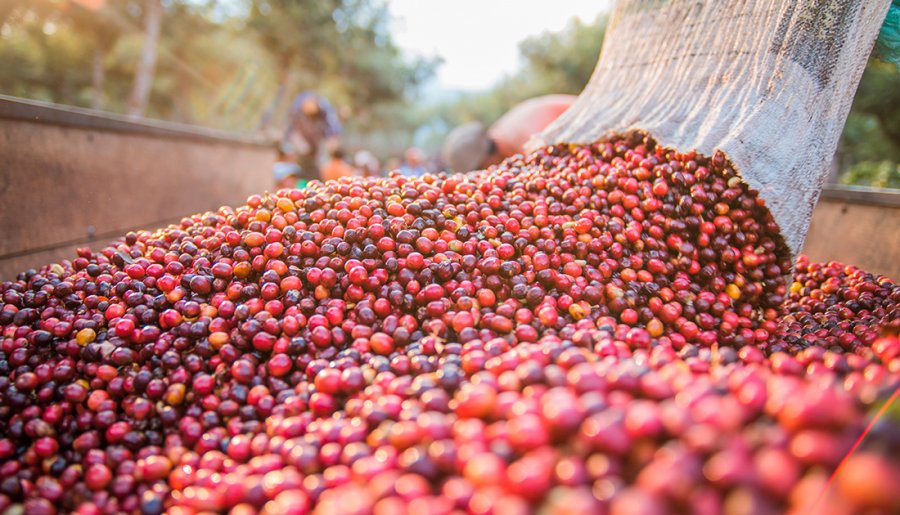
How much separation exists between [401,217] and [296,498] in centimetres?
130

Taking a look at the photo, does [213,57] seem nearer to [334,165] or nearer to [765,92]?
[334,165]

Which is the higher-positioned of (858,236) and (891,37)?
(891,37)

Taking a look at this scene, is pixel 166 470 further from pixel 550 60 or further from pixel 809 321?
pixel 550 60

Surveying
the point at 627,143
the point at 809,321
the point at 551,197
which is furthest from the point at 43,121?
the point at 809,321

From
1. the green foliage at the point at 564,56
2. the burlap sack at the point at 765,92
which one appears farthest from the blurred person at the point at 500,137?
the green foliage at the point at 564,56

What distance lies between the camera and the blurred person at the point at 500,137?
6.93 meters

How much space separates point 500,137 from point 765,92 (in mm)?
4945

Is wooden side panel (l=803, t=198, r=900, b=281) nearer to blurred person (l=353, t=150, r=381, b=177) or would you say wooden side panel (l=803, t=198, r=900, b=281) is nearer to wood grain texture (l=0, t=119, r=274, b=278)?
wood grain texture (l=0, t=119, r=274, b=278)

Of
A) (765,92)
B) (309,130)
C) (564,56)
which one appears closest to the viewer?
(765,92)

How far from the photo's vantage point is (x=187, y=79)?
83.2 feet

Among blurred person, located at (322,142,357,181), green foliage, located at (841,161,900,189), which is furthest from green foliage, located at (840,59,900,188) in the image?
blurred person, located at (322,142,357,181)

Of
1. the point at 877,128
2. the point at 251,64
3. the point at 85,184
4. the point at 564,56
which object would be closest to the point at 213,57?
the point at 251,64

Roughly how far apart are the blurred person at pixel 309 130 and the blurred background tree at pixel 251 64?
2.45 ft

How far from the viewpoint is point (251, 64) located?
71.9 feet
